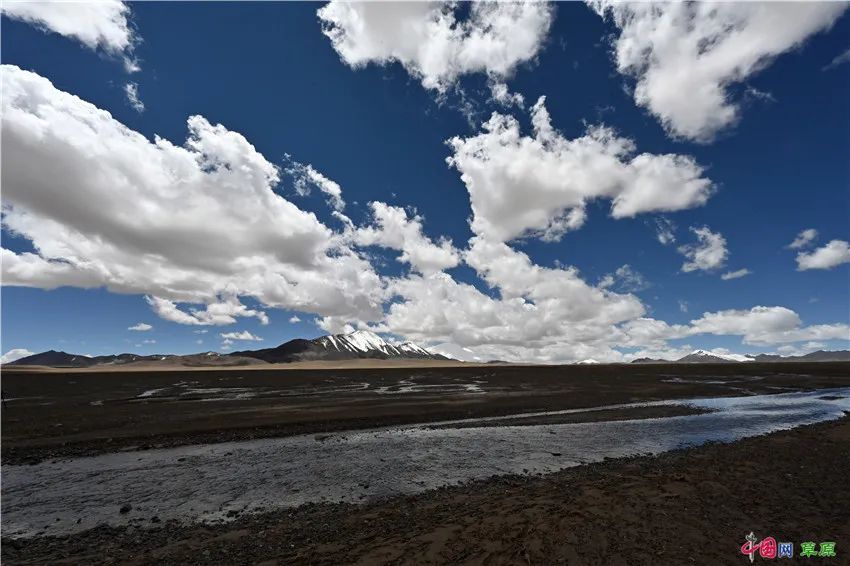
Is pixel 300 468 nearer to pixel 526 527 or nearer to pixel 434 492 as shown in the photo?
pixel 434 492

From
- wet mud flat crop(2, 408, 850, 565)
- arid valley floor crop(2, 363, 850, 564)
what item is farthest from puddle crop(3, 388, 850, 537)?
wet mud flat crop(2, 408, 850, 565)

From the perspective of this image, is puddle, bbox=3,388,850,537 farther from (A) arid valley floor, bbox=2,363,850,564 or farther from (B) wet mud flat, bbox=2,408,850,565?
(B) wet mud flat, bbox=2,408,850,565

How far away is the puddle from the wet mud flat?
1.59m

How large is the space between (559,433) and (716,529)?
1556 centimetres

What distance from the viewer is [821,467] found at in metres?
15.7

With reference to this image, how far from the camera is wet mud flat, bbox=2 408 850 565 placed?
9227 millimetres

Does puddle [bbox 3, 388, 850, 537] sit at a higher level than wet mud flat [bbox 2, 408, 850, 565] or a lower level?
lower

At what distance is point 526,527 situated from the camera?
10359 mm

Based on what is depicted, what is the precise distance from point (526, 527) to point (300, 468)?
11724 millimetres

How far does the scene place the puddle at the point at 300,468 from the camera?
13.6 meters

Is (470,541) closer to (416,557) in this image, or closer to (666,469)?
(416,557)

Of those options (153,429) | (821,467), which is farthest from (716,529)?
(153,429)

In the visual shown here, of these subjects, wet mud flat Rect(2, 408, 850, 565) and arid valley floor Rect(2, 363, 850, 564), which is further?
arid valley floor Rect(2, 363, 850, 564)

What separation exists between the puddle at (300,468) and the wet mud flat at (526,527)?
A: 5.20 ft
